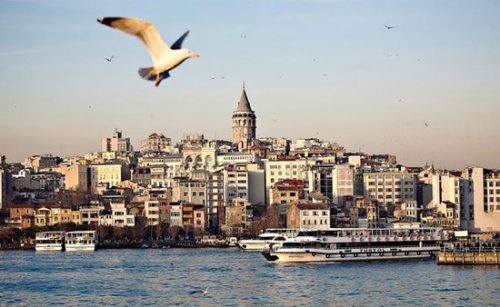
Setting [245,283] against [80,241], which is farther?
[80,241]

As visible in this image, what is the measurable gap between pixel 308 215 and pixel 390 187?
9.75 metres

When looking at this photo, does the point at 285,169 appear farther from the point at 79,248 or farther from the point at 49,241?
the point at 79,248

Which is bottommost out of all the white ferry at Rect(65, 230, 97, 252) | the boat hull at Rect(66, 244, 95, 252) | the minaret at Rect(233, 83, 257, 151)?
the boat hull at Rect(66, 244, 95, 252)

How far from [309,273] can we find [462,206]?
24502 mm

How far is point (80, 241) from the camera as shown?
1698 inches

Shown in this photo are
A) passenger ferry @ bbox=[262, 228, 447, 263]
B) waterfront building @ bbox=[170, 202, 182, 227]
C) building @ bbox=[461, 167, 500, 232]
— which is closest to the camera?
passenger ferry @ bbox=[262, 228, 447, 263]

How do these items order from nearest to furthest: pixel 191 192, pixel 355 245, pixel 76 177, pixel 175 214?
pixel 355 245
pixel 175 214
pixel 191 192
pixel 76 177

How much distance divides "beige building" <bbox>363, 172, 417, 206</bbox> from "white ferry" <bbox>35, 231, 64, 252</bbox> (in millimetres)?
14829

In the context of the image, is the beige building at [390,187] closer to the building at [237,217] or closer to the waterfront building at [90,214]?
the building at [237,217]

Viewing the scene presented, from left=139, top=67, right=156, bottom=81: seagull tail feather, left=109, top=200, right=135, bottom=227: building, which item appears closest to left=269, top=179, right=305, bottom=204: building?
left=109, top=200, right=135, bottom=227: building

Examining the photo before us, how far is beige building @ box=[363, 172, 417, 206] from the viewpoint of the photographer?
2090 inches

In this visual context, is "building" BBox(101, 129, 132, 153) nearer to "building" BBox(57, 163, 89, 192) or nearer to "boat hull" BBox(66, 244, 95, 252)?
"building" BBox(57, 163, 89, 192)

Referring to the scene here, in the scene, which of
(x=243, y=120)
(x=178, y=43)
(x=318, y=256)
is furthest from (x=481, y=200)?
(x=178, y=43)

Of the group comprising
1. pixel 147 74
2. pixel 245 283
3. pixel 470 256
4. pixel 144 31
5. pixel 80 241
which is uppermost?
pixel 144 31
